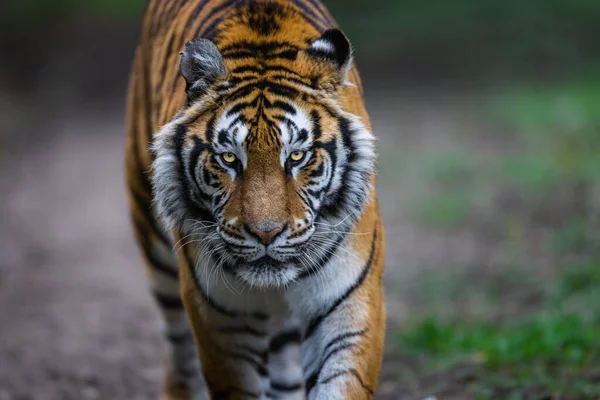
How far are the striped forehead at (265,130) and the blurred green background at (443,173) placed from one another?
1.64m

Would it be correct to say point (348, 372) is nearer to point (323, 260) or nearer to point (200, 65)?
point (323, 260)

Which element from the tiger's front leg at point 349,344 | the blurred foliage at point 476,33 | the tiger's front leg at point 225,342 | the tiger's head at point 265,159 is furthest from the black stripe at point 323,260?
the blurred foliage at point 476,33

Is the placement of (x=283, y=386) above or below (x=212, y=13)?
below

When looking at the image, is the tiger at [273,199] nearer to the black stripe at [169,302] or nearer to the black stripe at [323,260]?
the black stripe at [323,260]

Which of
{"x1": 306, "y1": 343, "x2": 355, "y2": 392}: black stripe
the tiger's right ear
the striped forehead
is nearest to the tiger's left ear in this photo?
the striped forehead

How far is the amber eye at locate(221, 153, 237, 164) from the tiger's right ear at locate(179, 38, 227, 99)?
0.90 ft

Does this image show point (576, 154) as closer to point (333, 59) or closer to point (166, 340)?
point (166, 340)

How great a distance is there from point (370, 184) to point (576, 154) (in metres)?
5.62

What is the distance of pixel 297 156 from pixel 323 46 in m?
0.40

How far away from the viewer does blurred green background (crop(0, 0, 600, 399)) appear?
4.75 metres

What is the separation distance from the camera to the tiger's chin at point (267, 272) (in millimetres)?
3100

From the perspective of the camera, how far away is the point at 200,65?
124 inches

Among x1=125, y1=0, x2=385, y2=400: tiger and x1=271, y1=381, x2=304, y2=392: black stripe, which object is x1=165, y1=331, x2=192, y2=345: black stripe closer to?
x1=271, y1=381, x2=304, y2=392: black stripe

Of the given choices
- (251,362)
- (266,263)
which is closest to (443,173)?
(251,362)
